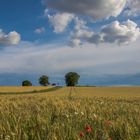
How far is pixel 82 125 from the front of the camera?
5.72 m

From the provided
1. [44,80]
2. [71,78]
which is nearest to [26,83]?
[44,80]

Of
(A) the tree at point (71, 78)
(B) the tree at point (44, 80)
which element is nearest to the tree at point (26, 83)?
(B) the tree at point (44, 80)

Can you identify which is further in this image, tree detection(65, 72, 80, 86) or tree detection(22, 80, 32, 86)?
tree detection(22, 80, 32, 86)

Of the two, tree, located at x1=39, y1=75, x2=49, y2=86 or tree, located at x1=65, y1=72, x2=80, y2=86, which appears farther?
tree, located at x1=39, y1=75, x2=49, y2=86

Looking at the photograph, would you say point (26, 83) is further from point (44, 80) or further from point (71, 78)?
point (71, 78)

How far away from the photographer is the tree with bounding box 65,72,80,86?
466 ft

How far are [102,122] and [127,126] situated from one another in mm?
767

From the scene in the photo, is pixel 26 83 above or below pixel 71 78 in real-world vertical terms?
below

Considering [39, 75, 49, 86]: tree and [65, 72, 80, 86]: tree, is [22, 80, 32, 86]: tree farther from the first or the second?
[65, 72, 80, 86]: tree

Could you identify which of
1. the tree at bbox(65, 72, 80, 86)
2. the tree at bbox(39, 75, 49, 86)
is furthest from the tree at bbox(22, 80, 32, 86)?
the tree at bbox(65, 72, 80, 86)

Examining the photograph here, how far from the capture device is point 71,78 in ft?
466

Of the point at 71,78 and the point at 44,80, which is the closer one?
the point at 71,78

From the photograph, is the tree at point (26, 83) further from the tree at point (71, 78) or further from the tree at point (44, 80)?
the tree at point (71, 78)

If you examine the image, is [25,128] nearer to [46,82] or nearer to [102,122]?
[102,122]
